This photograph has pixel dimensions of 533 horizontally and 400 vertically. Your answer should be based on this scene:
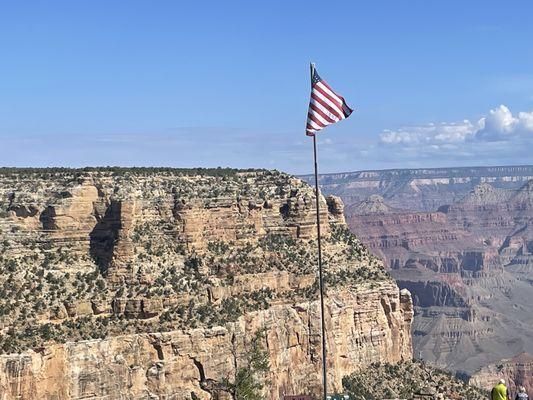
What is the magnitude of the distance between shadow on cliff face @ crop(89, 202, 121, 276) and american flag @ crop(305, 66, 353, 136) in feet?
121

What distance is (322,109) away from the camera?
1471 inches

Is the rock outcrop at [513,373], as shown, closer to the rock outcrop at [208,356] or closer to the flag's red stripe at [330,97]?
the rock outcrop at [208,356]

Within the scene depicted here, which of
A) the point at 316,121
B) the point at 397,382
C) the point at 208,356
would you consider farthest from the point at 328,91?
the point at 397,382

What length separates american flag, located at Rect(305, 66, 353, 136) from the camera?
122 ft

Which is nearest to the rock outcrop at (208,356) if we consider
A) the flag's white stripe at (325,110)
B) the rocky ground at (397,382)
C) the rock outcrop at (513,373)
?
the rocky ground at (397,382)

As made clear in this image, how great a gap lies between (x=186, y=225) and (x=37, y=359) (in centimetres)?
2029

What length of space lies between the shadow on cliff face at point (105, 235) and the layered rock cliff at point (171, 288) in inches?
4.4

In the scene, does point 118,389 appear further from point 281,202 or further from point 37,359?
point 281,202

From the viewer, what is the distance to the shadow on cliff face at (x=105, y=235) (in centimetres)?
7169

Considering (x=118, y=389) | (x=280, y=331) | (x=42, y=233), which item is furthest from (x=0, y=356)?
(x=280, y=331)

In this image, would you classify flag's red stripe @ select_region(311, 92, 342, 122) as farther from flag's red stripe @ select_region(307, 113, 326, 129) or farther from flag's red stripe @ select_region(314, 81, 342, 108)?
flag's red stripe @ select_region(307, 113, 326, 129)

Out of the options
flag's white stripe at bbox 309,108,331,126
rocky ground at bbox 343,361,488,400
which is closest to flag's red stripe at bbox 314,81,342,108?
flag's white stripe at bbox 309,108,331,126

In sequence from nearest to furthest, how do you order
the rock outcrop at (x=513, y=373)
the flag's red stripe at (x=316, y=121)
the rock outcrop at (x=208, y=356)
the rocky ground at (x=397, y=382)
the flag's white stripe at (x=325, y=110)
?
the flag's red stripe at (x=316, y=121) < the flag's white stripe at (x=325, y=110) < the rock outcrop at (x=208, y=356) < the rocky ground at (x=397, y=382) < the rock outcrop at (x=513, y=373)

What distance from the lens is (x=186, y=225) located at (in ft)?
251
